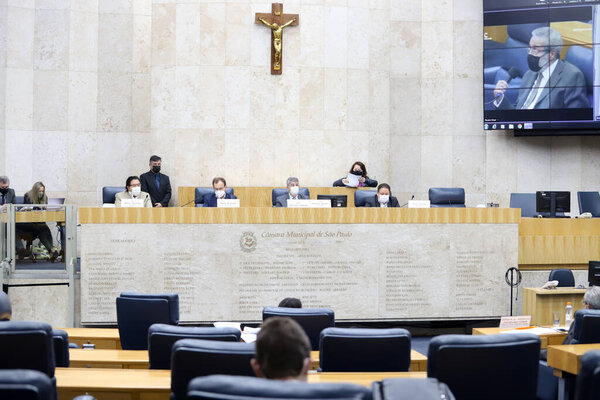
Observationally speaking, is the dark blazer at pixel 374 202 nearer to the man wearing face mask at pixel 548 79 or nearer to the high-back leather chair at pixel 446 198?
the high-back leather chair at pixel 446 198

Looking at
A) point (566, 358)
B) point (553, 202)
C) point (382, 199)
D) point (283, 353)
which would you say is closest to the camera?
point (283, 353)

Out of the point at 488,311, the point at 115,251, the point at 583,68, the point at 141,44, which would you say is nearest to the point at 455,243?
the point at 488,311

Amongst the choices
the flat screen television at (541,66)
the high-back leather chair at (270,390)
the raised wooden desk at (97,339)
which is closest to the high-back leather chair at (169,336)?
the high-back leather chair at (270,390)

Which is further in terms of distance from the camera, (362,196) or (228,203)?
(362,196)

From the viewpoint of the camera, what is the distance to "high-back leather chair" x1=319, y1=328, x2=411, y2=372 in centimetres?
407

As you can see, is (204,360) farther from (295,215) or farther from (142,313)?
(295,215)

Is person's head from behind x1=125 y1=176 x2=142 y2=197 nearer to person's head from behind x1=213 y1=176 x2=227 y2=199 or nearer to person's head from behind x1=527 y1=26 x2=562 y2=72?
person's head from behind x1=213 y1=176 x2=227 y2=199

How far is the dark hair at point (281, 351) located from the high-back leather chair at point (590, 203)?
10.7m

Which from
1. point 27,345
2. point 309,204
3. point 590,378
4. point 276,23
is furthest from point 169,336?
point 276,23

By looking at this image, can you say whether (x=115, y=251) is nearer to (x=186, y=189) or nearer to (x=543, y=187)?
(x=186, y=189)

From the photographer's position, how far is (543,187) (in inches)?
592

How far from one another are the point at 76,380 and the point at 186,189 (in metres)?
9.39

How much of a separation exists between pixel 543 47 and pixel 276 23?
5.08 m

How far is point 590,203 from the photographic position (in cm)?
1212
